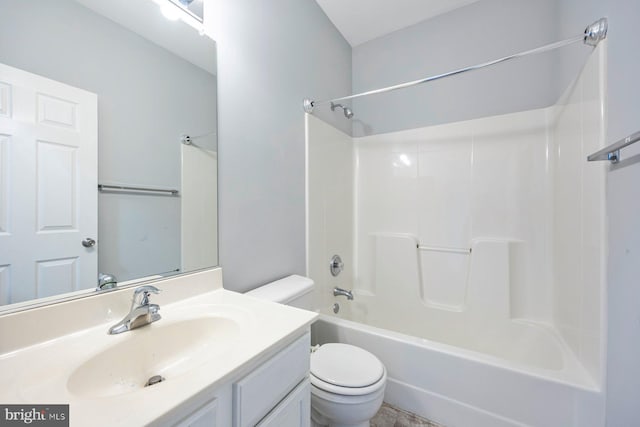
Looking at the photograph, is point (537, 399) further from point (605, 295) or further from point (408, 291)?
point (408, 291)

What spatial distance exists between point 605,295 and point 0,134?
76.7 inches

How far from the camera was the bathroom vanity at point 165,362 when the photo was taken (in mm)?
433

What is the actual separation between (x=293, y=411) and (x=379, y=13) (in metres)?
2.43

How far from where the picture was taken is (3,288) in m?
0.59

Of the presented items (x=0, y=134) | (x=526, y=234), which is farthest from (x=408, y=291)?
(x=0, y=134)

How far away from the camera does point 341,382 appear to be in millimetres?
994

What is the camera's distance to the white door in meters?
0.60

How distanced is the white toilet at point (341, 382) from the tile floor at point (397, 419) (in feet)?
0.84

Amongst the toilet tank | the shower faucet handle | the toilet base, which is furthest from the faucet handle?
the shower faucet handle

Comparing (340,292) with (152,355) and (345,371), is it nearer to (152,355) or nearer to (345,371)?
Result: (345,371)

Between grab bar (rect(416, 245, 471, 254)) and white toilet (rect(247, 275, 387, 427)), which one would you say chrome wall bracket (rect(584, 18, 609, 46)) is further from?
white toilet (rect(247, 275, 387, 427))

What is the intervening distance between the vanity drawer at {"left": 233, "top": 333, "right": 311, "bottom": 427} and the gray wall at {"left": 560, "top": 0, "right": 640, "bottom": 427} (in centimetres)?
106

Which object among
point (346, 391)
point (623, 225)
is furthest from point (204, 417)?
point (623, 225)

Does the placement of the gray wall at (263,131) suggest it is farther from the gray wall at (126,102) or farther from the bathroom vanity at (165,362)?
the bathroom vanity at (165,362)
